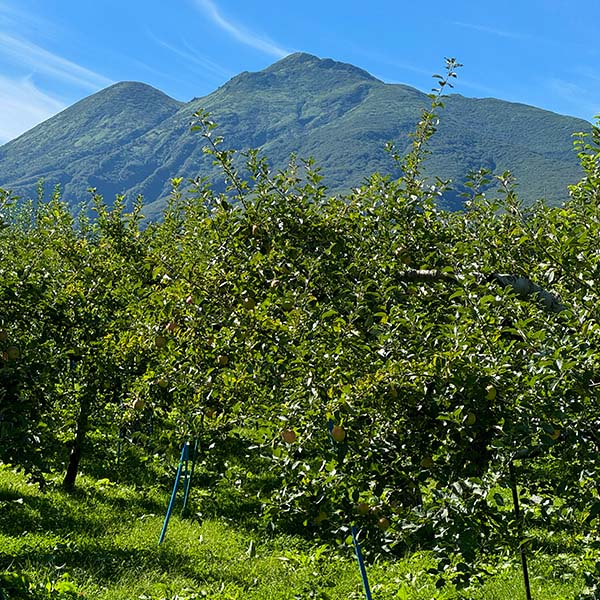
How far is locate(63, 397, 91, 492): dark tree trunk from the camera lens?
886cm

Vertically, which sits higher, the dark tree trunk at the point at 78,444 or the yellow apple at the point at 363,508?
the yellow apple at the point at 363,508

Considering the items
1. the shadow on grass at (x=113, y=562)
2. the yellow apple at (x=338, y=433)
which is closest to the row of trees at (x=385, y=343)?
the yellow apple at (x=338, y=433)

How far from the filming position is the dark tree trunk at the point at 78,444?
8.86m

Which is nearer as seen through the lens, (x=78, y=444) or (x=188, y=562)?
(x=188, y=562)

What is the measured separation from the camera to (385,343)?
11.6 ft

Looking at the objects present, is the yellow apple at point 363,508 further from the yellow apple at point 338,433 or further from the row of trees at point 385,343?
the yellow apple at point 338,433

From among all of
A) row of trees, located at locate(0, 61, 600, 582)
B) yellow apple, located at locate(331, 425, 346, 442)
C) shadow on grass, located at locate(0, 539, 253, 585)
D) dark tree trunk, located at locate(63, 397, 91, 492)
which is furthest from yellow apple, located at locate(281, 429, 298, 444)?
dark tree trunk, located at locate(63, 397, 91, 492)

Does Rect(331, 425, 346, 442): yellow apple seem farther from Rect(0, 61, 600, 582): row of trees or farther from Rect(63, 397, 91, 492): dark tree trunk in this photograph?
Rect(63, 397, 91, 492): dark tree trunk

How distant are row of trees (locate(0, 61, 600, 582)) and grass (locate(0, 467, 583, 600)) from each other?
1.66 m

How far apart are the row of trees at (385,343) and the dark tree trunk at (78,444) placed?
2964 millimetres

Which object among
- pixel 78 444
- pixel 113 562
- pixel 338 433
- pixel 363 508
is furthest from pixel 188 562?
pixel 338 433

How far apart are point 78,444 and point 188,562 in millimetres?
2814

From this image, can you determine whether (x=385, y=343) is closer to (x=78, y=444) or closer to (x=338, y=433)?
(x=338, y=433)

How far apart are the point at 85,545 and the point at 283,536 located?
235 centimetres
